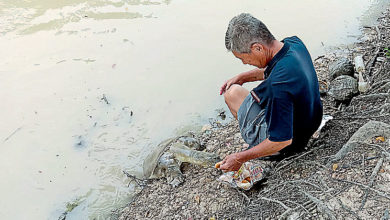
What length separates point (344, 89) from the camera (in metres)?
3.02

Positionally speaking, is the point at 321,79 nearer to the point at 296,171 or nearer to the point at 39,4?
the point at 296,171

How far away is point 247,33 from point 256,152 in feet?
2.43

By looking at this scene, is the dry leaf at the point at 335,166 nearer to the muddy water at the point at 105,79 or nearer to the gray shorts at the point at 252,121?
the gray shorts at the point at 252,121

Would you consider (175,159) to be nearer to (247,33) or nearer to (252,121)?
(252,121)

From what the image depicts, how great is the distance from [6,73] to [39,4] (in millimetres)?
2449

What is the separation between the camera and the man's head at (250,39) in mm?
1826

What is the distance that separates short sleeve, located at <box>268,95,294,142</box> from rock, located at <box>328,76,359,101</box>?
5.01 feet

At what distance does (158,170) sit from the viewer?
293 cm

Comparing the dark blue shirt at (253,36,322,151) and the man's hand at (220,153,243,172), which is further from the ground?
the dark blue shirt at (253,36,322,151)

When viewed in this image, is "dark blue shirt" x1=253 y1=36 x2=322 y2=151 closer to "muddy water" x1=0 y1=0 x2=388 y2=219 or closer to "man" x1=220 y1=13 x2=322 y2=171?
"man" x1=220 y1=13 x2=322 y2=171

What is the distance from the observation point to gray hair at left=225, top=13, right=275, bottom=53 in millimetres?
1823

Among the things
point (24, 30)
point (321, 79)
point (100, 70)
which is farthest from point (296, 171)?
point (24, 30)

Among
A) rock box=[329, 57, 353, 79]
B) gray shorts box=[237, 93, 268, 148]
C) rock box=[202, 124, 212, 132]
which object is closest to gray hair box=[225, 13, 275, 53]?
gray shorts box=[237, 93, 268, 148]

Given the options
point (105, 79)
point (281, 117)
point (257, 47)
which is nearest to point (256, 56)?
point (257, 47)
